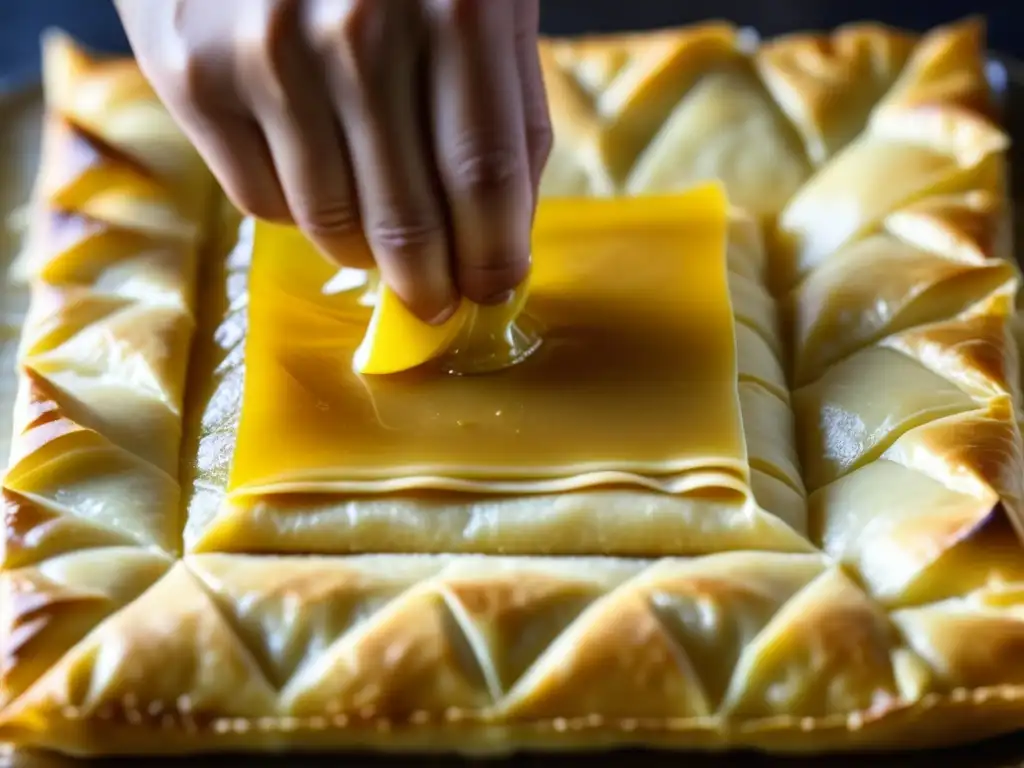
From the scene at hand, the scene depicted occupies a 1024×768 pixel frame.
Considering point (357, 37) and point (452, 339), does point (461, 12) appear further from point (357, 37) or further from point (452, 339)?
point (452, 339)

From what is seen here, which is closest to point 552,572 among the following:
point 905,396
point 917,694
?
point 917,694

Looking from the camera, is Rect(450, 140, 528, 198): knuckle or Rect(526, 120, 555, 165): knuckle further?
Rect(526, 120, 555, 165): knuckle

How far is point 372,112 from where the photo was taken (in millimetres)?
1206

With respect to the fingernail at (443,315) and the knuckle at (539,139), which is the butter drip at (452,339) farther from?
the knuckle at (539,139)

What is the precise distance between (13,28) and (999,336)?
189 centimetres

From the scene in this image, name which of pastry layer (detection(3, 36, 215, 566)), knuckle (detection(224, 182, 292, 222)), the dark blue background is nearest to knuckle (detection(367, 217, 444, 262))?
knuckle (detection(224, 182, 292, 222))

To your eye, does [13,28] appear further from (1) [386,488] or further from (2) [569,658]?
(2) [569,658]

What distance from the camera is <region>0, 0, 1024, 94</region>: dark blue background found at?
2447 mm

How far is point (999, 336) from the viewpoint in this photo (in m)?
1.59

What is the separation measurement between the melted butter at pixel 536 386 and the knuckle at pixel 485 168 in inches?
10.5

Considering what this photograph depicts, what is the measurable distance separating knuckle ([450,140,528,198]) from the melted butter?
0.87 ft

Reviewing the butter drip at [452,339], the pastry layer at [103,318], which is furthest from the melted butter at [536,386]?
the pastry layer at [103,318]

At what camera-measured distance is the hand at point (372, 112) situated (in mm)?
1180

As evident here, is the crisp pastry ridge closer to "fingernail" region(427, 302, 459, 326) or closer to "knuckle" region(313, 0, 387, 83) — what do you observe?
"fingernail" region(427, 302, 459, 326)
